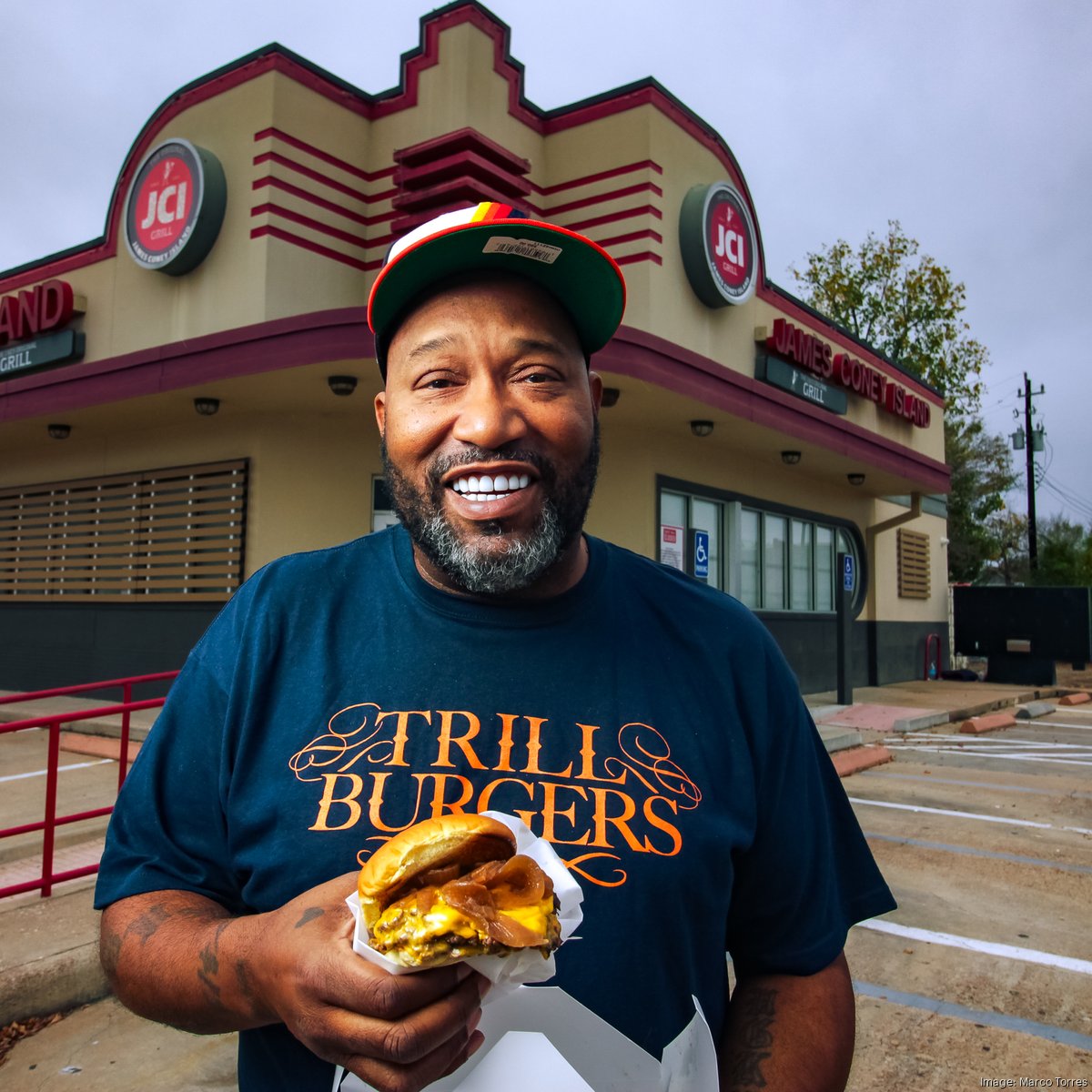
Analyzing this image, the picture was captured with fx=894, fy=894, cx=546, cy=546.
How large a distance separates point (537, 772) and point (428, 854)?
337 mm

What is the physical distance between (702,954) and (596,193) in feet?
32.6

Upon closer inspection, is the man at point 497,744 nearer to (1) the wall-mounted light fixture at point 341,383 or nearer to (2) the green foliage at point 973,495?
(1) the wall-mounted light fixture at point 341,383

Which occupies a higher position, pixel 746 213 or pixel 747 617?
pixel 746 213

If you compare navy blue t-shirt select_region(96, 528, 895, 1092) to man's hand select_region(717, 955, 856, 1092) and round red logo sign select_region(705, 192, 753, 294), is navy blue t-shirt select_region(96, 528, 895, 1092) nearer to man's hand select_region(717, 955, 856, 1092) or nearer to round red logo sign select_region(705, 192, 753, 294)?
man's hand select_region(717, 955, 856, 1092)

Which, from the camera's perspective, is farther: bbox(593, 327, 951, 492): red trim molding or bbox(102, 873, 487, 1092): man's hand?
bbox(593, 327, 951, 492): red trim molding

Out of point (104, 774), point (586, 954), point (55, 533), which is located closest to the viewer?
point (586, 954)

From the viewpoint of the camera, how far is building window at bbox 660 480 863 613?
38.4 ft

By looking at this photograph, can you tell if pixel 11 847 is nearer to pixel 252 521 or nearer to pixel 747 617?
pixel 252 521

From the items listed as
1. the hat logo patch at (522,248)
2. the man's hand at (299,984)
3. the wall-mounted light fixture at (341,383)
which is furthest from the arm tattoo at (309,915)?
the wall-mounted light fixture at (341,383)

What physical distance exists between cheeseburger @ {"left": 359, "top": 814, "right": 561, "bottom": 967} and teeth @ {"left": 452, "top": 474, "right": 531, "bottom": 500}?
636 millimetres

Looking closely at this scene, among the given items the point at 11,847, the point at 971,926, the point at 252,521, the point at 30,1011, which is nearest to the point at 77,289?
the point at 252,521

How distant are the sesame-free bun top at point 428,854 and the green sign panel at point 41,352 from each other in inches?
453

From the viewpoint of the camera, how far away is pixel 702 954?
4.53ft

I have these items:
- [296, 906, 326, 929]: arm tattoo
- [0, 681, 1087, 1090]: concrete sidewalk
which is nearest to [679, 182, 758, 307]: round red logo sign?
[0, 681, 1087, 1090]: concrete sidewalk
